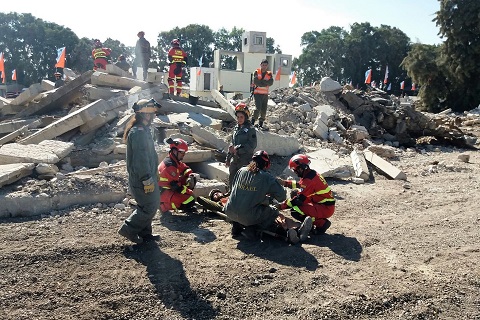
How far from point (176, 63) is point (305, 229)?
8.34m

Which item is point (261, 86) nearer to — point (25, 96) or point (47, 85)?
point (25, 96)

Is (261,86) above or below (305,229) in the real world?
above

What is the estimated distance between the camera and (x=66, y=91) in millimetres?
11633

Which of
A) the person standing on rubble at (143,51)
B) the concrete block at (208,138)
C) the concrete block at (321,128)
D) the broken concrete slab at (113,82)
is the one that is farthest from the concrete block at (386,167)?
the person standing on rubble at (143,51)

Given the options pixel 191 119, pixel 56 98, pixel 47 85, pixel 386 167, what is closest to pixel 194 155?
pixel 191 119

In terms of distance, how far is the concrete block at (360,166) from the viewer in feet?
30.1

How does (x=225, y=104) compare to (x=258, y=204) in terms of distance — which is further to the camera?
(x=225, y=104)

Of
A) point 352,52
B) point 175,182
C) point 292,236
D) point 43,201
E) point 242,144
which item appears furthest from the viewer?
point 352,52

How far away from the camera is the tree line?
28.2 meters

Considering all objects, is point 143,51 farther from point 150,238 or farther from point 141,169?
point 141,169

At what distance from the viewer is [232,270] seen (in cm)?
451

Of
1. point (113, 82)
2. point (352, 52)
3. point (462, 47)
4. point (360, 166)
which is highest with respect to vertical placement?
point (352, 52)

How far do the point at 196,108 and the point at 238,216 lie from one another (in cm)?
645

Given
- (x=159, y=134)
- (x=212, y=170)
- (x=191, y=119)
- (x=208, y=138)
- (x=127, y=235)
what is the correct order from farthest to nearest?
(x=191, y=119) < (x=159, y=134) < (x=208, y=138) < (x=212, y=170) < (x=127, y=235)
